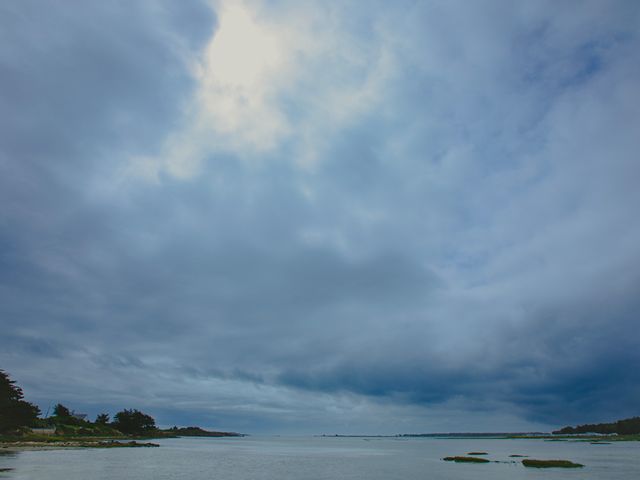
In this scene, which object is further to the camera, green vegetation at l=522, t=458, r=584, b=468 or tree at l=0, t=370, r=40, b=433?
tree at l=0, t=370, r=40, b=433

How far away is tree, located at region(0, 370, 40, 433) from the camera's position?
136 meters

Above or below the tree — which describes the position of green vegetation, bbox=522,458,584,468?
below

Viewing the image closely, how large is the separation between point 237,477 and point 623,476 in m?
72.4

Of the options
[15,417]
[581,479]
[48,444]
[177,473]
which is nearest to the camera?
[581,479]

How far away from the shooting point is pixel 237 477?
8800 cm

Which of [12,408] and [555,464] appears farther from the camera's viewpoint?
[12,408]

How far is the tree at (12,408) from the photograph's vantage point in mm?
135875

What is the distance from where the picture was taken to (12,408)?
139 m

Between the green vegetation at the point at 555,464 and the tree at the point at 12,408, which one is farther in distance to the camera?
the tree at the point at 12,408

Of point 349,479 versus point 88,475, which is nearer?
point 88,475

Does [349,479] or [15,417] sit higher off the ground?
[15,417]

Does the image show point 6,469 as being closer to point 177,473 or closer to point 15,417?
point 177,473

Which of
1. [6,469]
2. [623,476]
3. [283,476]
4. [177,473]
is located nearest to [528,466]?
[623,476]

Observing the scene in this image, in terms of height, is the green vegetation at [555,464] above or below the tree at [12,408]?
below
